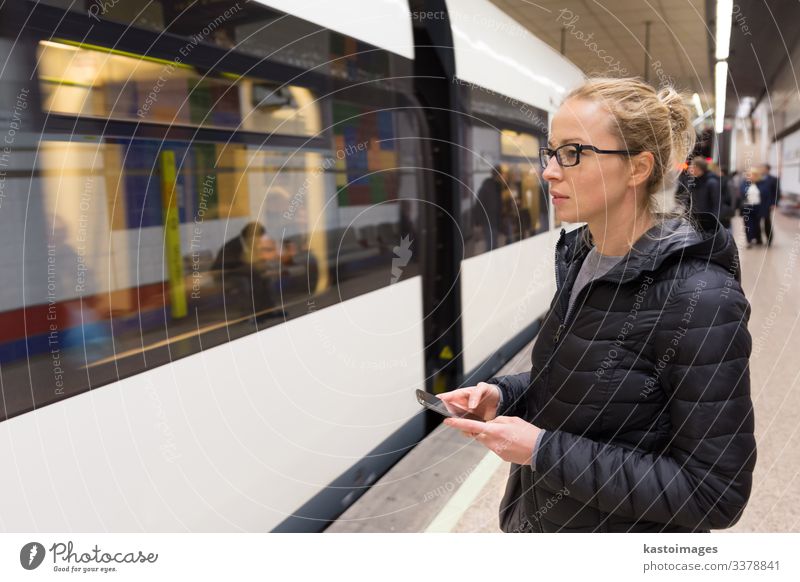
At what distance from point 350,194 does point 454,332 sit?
1.60 meters

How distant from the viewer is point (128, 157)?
5.92 feet

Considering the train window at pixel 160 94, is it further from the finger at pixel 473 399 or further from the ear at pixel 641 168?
the ear at pixel 641 168

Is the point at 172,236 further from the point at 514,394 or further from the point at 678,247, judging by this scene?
the point at 678,247

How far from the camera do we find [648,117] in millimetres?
1129

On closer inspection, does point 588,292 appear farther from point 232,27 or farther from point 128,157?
point 232,27

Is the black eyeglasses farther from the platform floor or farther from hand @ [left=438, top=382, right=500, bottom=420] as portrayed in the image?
the platform floor

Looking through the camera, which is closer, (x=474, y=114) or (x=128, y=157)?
(x=128, y=157)

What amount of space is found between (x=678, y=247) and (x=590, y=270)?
0.25 meters

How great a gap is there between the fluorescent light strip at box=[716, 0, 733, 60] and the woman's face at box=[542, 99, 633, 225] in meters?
1.46

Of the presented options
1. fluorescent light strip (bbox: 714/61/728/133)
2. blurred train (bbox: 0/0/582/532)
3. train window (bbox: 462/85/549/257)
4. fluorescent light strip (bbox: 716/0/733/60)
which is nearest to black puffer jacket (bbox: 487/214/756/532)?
blurred train (bbox: 0/0/582/532)

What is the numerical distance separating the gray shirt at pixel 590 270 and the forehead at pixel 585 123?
0.67ft

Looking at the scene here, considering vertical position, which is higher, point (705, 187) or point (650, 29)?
point (650, 29)

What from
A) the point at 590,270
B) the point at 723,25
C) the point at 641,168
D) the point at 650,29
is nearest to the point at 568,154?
the point at 641,168

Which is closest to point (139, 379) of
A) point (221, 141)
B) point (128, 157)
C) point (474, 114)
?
point (128, 157)
